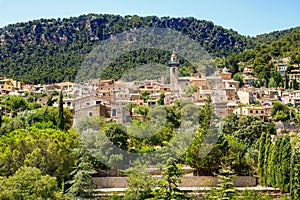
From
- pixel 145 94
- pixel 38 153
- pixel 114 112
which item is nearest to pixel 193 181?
pixel 38 153

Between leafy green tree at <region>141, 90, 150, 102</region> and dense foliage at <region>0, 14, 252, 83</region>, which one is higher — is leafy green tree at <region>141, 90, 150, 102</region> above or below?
below

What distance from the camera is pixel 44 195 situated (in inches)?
357

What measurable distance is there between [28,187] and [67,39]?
4640 centimetres

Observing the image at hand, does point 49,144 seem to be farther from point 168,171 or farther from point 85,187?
point 168,171

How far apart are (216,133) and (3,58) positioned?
133 feet

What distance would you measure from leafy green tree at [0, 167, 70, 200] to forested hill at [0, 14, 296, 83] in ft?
100

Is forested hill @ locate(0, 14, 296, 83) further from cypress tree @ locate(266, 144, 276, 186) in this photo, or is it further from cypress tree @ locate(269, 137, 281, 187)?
cypress tree @ locate(269, 137, 281, 187)

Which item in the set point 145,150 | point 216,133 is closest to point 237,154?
point 216,133

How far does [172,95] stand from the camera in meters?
22.4

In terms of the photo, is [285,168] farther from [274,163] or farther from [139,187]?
[139,187]

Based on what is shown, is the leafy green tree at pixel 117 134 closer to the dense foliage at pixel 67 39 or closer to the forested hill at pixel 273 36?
the dense foliage at pixel 67 39

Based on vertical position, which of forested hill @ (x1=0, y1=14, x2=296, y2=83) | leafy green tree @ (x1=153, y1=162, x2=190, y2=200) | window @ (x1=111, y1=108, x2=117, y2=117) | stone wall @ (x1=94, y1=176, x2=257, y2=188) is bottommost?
stone wall @ (x1=94, y1=176, x2=257, y2=188)

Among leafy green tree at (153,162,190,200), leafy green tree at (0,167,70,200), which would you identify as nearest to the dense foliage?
leafy green tree at (153,162,190,200)

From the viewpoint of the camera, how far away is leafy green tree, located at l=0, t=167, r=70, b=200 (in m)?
8.71
